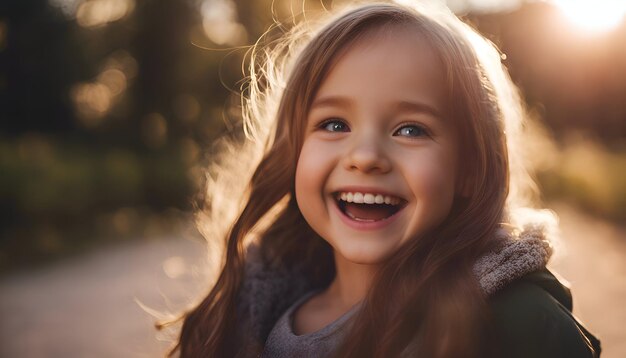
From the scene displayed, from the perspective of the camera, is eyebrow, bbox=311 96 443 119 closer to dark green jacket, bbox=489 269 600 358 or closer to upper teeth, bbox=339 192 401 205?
upper teeth, bbox=339 192 401 205

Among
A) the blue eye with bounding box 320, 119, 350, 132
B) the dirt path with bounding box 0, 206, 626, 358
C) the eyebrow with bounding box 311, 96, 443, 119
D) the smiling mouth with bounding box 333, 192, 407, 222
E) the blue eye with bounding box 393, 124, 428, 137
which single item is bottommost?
the dirt path with bounding box 0, 206, 626, 358

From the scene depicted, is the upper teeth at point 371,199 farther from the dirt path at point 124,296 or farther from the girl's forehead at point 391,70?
the dirt path at point 124,296

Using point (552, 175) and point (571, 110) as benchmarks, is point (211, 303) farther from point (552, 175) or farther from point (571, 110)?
point (571, 110)

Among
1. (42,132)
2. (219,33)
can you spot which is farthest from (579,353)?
(219,33)

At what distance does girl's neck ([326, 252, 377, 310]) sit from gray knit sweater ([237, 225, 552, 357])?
0.12 m

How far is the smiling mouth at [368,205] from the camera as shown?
1.56 meters

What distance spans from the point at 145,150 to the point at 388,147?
39.6 feet

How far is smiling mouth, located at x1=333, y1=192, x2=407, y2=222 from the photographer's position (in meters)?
1.56

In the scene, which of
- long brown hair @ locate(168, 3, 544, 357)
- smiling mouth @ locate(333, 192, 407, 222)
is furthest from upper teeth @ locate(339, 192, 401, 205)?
long brown hair @ locate(168, 3, 544, 357)

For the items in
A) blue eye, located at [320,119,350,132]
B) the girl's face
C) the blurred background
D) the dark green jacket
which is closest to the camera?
the dark green jacket

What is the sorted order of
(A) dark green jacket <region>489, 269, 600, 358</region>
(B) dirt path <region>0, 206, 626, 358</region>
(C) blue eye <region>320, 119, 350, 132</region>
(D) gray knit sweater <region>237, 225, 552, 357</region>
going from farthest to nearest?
(B) dirt path <region>0, 206, 626, 358</region>
(C) blue eye <region>320, 119, 350, 132</region>
(D) gray knit sweater <region>237, 225, 552, 357</region>
(A) dark green jacket <region>489, 269, 600, 358</region>

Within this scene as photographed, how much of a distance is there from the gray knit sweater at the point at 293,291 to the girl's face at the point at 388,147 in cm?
21

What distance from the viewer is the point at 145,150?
42.4ft

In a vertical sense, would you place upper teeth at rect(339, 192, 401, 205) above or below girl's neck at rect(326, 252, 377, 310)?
above
